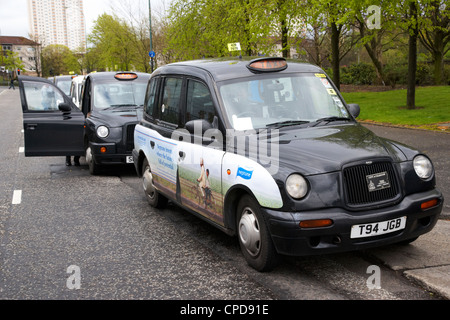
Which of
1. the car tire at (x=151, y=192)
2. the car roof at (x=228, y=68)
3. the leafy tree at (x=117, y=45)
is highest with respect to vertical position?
the leafy tree at (x=117, y=45)

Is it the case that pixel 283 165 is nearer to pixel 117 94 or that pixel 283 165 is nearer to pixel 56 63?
pixel 117 94

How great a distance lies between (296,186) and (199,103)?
1.87 meters

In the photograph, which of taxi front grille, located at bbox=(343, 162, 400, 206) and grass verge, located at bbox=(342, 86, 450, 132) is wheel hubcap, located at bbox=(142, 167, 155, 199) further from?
grass verge, located at bbox=(342, 86, 450, 132)

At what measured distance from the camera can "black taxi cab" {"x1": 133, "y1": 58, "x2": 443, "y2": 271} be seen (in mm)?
4078

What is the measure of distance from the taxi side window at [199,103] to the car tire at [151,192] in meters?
1.60

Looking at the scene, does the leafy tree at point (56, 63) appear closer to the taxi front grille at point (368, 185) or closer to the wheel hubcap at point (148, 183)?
the wheel hubcap at point (148, 183)

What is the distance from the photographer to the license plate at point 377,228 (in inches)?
161

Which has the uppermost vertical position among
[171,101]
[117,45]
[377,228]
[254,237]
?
[117,45]

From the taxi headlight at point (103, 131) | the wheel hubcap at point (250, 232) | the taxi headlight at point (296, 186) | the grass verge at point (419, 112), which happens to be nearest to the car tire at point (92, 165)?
the taxi headlight at point (103, 131)

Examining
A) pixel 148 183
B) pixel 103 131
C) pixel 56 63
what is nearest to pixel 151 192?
pixel 148 183

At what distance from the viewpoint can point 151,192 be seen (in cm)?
716

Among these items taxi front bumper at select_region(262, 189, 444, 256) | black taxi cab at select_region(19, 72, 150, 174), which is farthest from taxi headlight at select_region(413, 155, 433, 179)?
black taxi cab at select_region(19, 72, 150, 174)

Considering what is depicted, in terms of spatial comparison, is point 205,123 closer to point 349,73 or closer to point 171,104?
point 171,104
